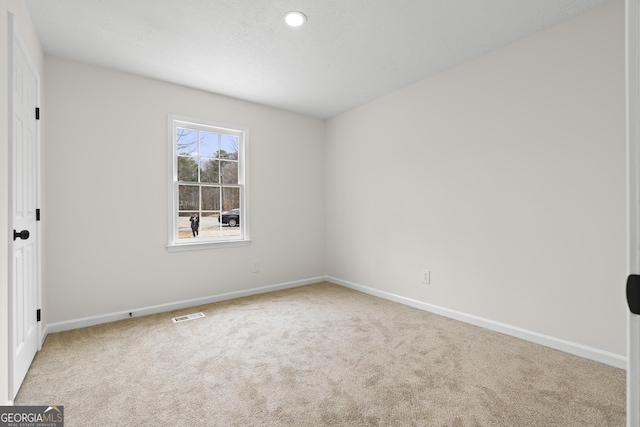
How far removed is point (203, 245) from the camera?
3787 mm

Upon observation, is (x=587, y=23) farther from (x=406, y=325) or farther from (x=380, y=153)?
(x=406, y=325)

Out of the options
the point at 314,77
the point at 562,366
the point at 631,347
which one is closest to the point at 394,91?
the point at 314,77

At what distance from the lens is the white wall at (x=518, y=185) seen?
7.57 ft

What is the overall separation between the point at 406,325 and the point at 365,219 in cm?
160

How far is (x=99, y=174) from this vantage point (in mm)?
3148

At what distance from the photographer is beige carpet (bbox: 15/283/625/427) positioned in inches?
68.6

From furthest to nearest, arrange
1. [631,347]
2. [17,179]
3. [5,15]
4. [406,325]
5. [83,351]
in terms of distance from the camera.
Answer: [406,325], [83,351], [17,179], [5,15], [631,347]

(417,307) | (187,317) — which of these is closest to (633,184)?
(417,307)

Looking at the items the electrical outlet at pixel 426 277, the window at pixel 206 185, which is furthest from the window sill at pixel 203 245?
the electrical outlet at pixel 426 277

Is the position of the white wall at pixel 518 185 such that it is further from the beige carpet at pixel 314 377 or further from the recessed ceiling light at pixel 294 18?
the recessed ceiling light at pixel 294 18

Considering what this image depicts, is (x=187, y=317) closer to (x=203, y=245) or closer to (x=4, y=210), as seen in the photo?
(x=203, y=245)

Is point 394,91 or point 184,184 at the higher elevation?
point 394,91

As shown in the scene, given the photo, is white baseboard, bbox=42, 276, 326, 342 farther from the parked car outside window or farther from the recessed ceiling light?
the recessed ceiling light

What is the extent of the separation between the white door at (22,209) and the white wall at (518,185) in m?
3.37
